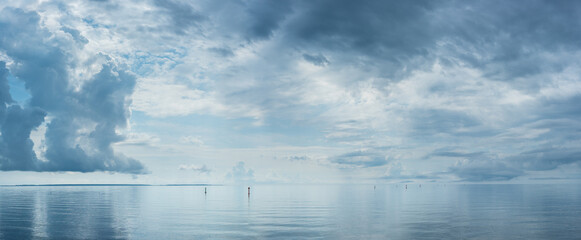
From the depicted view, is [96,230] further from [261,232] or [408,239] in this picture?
[408,239]

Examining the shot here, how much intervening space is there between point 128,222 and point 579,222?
63675 mm

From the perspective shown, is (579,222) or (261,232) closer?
(261,232)

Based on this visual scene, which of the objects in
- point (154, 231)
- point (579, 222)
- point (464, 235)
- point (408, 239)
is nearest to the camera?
point (408, 239)

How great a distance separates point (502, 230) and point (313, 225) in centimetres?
2329

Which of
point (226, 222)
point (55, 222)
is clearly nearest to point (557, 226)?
point (226, 222)

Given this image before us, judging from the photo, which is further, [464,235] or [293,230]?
[293,230]

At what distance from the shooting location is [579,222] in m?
56.2

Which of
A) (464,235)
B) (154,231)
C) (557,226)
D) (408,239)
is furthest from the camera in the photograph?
(557,226)

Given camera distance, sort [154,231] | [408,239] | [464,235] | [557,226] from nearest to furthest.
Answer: [408,239] < [464,235] < [154,231] < [557,226]

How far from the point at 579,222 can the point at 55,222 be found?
73.8m

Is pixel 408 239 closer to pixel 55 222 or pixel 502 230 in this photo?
pixel 502 230

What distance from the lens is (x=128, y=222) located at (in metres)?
56.7

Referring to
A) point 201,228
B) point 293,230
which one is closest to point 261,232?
point 293,230

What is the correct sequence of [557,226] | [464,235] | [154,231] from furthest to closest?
[557,226], [154,231], [464,235]
